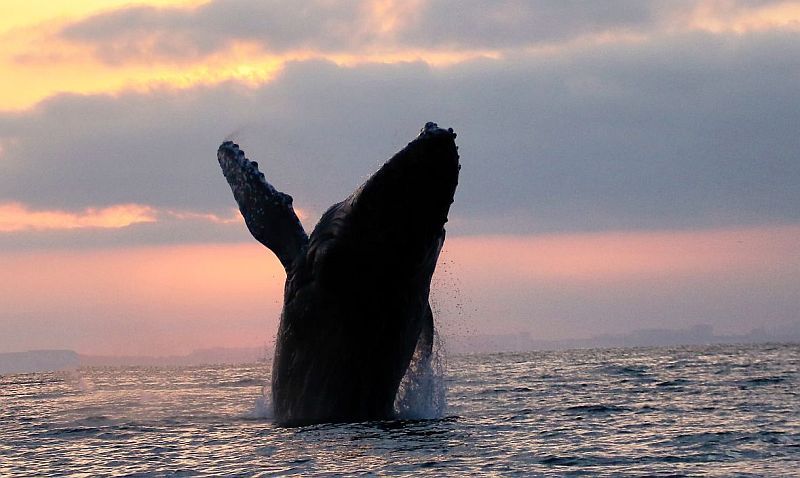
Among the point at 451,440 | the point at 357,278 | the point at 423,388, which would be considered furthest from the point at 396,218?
the point at 423,388

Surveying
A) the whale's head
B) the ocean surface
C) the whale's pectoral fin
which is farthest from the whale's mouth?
the ocean surface

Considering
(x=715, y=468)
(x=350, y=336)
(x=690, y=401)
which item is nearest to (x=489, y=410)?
(x=690, y=401)

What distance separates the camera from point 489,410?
1366 cm

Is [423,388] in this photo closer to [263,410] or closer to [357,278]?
[263,410]

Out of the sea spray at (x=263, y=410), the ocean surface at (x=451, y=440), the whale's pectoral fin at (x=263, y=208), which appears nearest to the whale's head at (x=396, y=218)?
the whale's pectoral fin at (x=263, y=208)

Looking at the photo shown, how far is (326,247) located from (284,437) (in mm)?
1938

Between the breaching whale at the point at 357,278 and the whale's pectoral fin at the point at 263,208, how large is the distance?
0.01 meters

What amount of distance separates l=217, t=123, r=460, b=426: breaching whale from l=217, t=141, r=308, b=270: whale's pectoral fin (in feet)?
0.04

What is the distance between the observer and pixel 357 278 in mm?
9367

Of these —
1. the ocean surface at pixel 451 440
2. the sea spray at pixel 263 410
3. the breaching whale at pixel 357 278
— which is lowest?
the ocean surface at pixel 451 440

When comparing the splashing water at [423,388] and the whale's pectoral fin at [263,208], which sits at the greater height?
the whale's pectoral fin at [263,208]

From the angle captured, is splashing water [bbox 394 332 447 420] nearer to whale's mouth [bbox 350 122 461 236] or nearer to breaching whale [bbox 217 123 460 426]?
breaching whale [bbox 217 123 460 426]

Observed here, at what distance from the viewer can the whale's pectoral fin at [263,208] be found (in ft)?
33.9

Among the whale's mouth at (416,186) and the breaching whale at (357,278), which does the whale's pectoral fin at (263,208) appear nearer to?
the breaching whale at (357,278)
